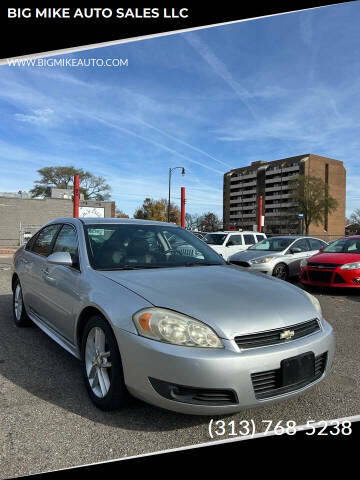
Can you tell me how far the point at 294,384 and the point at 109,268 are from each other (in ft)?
5.59

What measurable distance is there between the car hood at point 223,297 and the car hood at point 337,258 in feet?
18.1

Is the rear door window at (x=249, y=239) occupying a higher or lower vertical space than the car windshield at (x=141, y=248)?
lower

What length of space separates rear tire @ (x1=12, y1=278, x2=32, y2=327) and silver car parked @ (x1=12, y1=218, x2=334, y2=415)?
5.36 feet

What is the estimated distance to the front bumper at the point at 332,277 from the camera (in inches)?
309

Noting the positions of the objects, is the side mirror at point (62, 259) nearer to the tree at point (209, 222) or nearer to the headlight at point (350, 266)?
the headlight at point (350, 266)

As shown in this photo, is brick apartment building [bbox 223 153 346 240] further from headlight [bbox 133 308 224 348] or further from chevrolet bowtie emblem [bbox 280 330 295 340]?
headlight [bbox 133 308 224 348]

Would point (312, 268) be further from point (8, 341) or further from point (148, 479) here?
point (148, 479)

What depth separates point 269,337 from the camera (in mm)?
2434

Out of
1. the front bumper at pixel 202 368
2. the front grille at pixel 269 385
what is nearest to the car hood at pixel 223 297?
the front bumper at pixel 202 368

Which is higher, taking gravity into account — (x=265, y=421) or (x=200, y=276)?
(x=200, y=276)

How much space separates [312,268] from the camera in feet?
27.6

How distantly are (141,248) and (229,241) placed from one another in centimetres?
1075

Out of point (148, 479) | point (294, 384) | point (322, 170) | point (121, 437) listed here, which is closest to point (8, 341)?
point (121, 437)

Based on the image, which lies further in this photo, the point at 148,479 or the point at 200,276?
the point at 200,276
